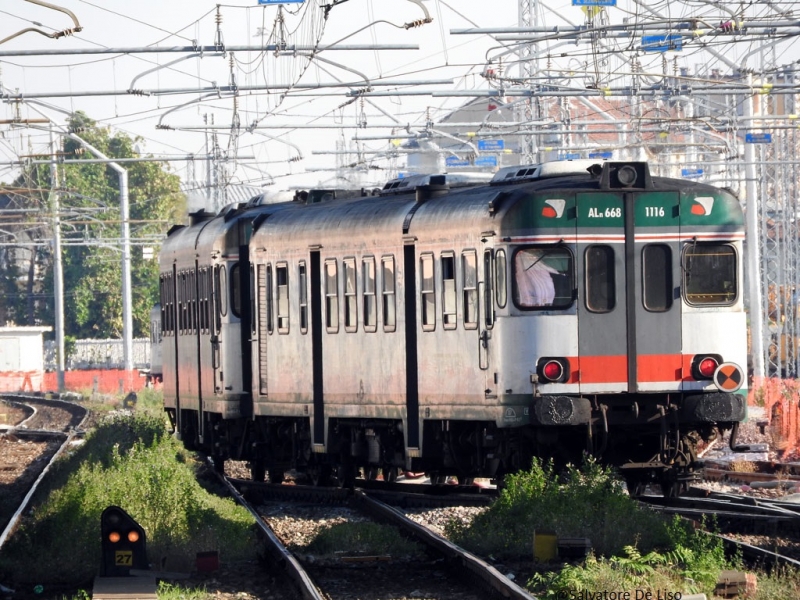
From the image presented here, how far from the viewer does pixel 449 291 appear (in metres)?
15.2

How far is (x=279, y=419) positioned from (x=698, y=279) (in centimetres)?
631

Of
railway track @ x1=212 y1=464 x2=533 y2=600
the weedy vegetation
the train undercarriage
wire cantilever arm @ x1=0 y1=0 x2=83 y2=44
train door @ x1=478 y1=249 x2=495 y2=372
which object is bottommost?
railway track @ x1=212 y1=464 x2=533 y2=600

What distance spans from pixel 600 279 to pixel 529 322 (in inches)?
33.7

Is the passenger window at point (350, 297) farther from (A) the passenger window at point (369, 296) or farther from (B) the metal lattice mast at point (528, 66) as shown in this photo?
(B) the metal lattice mast at point (528, 66)

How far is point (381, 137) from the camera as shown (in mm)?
38375

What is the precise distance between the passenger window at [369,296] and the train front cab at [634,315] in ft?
8.89

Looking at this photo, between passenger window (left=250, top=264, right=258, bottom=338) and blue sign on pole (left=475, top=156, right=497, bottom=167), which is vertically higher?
blue sign on pole (left=475, top=156, right=497, bottom=167)

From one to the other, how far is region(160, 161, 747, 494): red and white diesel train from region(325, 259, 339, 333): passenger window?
22mm

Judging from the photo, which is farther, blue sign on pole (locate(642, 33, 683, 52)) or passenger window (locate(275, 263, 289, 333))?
blue sign on pole (locate(642, 33, 683, 52))

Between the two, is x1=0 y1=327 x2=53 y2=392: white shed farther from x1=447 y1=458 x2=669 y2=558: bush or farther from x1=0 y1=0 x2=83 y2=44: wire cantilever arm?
x1=447 y1=458 x2=669 y2=558: bush

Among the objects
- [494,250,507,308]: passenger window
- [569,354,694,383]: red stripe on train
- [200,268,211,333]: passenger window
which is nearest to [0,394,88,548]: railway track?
[200,268,211,333]: passenger window

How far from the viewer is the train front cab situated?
1427 cm

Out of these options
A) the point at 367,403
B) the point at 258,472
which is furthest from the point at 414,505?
the point at 258,472

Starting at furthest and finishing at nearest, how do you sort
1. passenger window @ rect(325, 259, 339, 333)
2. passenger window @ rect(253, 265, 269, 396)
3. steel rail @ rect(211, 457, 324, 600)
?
passenger window @ rect(253, 265, 269, 396) < passenger window @ rect(325, 259, 339, 333) < steel rail @ rect(211, 457, 324, 600)
